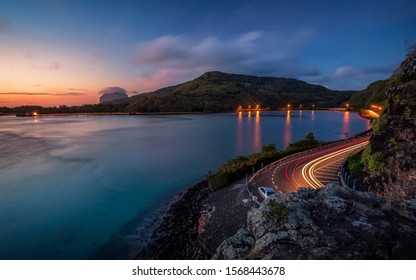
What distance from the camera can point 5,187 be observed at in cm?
3516

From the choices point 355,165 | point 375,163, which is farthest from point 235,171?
point 375,163

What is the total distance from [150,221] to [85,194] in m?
13.3

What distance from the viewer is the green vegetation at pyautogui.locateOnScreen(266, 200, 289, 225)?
877 centimetres

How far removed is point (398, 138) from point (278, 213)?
56.1 ft

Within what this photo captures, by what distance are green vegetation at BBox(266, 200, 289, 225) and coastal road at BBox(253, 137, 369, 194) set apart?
1376cm

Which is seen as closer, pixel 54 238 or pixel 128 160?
pixel 54 238

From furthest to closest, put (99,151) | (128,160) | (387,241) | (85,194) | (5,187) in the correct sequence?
1. (99,151)
2. (128,160)
3. (5,187)
4. (85,194)
5. (387,241)

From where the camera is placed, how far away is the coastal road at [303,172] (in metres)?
24.2

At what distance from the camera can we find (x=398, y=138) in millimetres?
20172

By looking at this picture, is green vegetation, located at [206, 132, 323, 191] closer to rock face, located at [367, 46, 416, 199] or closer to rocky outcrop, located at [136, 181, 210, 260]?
rocky outcrop, located at [136, 181, 210, 260]

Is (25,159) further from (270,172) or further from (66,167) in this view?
(270,172)

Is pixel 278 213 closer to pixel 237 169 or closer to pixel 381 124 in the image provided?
pixel 381 124

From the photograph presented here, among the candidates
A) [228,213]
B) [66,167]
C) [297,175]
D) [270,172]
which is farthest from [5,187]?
[297,175]

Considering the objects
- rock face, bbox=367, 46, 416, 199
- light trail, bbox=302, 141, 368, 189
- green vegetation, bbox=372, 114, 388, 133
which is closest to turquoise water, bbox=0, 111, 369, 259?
light trail, bbox=302, 141, 368, 189
